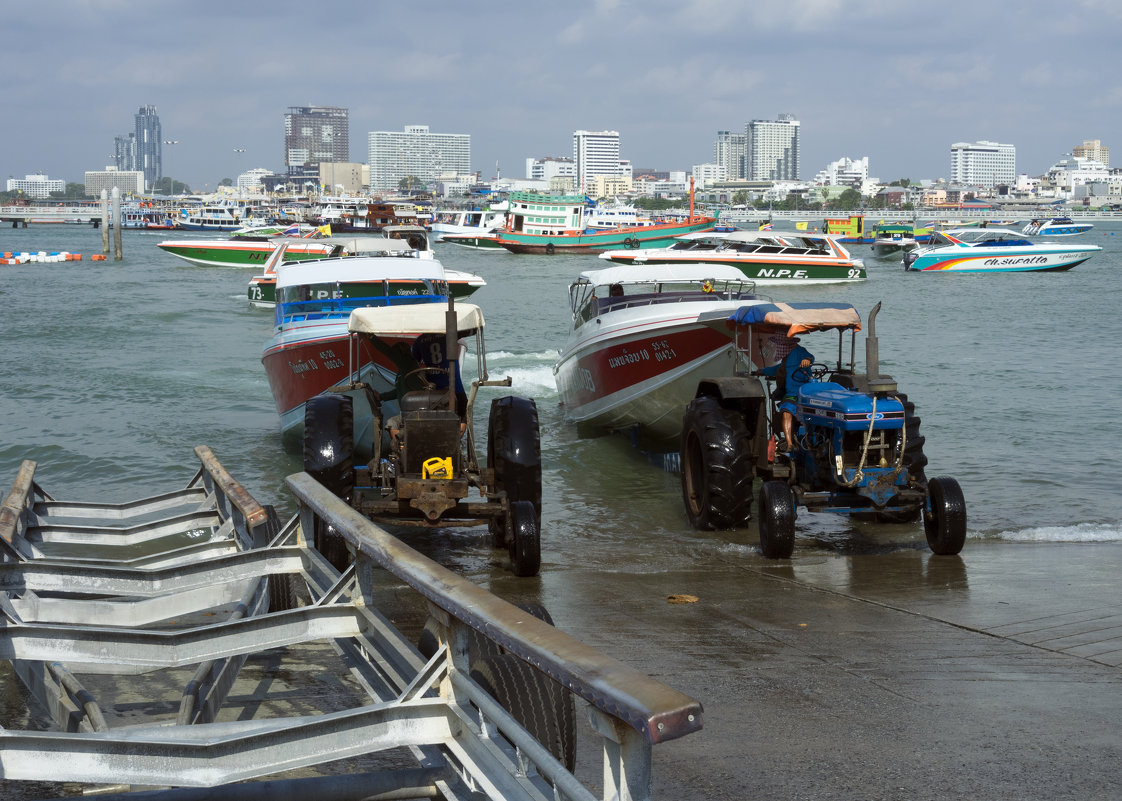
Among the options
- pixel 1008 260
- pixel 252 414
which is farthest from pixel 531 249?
pixel 252 414

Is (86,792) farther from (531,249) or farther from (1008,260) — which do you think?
(531,249)

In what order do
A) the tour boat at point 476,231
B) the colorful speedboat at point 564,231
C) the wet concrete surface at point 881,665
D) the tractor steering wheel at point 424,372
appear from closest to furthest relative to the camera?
1. the wet concrete surface at point 881,665
2. the tractor steering wheel at point 424,372
3. the colorful speedboat at point 564,231
4. the tour boat at point 476,231

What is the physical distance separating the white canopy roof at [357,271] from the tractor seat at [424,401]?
437 cm

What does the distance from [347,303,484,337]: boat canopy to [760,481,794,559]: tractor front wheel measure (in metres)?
2.68

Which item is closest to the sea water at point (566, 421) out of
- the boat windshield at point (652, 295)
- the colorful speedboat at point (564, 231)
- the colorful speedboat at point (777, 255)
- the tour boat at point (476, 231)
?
the boat windshield at point (652, 295)

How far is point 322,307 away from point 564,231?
66.4 meters

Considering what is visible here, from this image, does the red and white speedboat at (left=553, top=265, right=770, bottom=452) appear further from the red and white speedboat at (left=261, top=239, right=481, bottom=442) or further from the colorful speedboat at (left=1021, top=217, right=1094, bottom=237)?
the colorful speedboat at (left=1021, top=217, right=1094, bottom=237)

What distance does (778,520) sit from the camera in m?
8.92

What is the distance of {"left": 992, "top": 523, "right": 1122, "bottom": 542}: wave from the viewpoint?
1010 cm

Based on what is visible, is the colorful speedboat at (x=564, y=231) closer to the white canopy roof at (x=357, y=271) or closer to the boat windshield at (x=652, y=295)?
the boat windshield at (x=652, y=295)

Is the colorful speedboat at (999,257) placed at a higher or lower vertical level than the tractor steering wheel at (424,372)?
higher

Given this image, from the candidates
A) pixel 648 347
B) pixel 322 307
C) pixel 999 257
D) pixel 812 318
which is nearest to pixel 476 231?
pixel 999 257

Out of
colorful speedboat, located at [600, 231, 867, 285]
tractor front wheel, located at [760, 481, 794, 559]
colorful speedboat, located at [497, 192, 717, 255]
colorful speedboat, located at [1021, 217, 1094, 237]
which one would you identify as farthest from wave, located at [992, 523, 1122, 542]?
colorful speedboat, located at [1021, 217, 1094, 237]

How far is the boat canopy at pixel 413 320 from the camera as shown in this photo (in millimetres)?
9711
